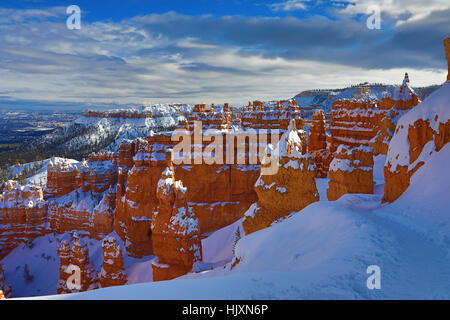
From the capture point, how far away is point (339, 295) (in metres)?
5.07

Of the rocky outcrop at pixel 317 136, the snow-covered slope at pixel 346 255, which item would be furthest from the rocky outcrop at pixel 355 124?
the snow-covered slope at pixel 346 255

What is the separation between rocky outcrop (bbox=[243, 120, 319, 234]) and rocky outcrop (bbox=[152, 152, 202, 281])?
14.2ft

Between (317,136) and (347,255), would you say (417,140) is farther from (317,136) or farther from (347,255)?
(317,136)

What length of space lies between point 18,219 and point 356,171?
112 ft

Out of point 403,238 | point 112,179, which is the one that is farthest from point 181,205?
point 112,179

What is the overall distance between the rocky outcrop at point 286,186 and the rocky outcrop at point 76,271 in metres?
14.1

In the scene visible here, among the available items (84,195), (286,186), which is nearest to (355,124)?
(286,186)

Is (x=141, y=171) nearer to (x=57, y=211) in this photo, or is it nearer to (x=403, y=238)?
(x=57, y=211)

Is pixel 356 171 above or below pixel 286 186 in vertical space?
above

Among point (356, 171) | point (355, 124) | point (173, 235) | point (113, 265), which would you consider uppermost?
point (355, 124)

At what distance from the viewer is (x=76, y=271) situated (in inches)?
847

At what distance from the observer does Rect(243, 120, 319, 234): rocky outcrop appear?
13617 millimetres

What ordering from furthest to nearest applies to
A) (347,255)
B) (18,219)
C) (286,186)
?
(18,219)
(286,186)
(347,255)
